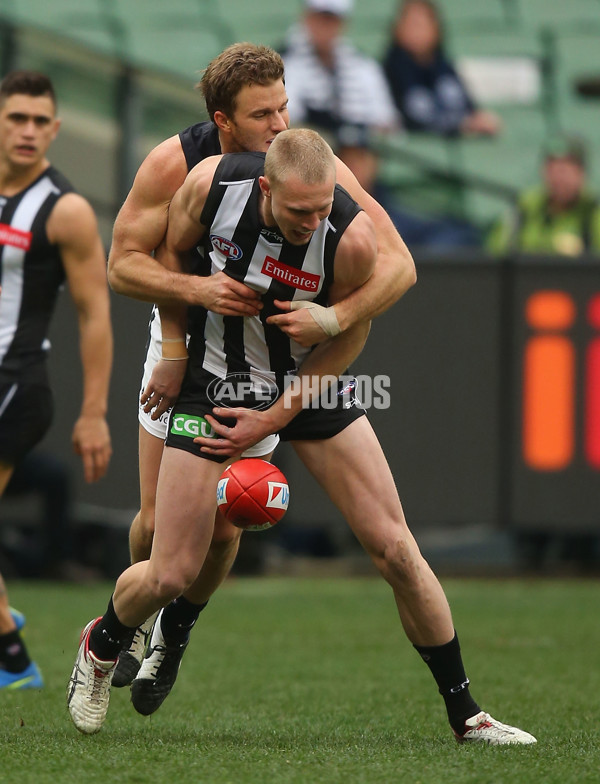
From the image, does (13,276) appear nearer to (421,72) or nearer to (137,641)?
(137,641)

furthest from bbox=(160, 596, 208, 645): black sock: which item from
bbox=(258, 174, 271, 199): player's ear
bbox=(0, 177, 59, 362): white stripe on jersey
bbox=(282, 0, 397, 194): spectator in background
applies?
bbox=(282, 0, 397, 194): spectator in background

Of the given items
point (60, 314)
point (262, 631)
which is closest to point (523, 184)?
point (60, 314)

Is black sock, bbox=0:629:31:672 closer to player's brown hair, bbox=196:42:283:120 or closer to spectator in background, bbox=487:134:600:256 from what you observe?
player's brown hair, bbox=196:42:283:120

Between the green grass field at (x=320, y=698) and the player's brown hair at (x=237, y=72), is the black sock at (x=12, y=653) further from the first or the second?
the player's brown hair at (x=237, y=72)

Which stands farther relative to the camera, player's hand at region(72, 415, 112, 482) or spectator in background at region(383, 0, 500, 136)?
spectator in background at region(383, 0, 500, 136)

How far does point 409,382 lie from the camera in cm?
1019

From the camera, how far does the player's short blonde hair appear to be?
4133 mm

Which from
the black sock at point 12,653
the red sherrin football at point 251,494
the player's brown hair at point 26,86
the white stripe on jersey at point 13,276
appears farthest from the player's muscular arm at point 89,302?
the red sherrin football at point 251,494

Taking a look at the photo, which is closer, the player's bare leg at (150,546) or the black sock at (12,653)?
the player's bare leg at (150,546)

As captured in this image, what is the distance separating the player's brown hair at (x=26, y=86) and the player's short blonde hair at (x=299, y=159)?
2318 millimetres

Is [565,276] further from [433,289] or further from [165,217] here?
[165,217]

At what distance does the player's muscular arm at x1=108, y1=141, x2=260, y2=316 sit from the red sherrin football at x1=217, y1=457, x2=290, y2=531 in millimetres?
528

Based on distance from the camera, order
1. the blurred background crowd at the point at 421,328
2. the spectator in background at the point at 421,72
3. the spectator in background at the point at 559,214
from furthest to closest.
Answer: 1. the spectator in background at the point at 421,72
2. the spectator in background at the point at 559,214
3. the blurred background crowd at the point at 421,328

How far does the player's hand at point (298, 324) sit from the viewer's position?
174 inches
